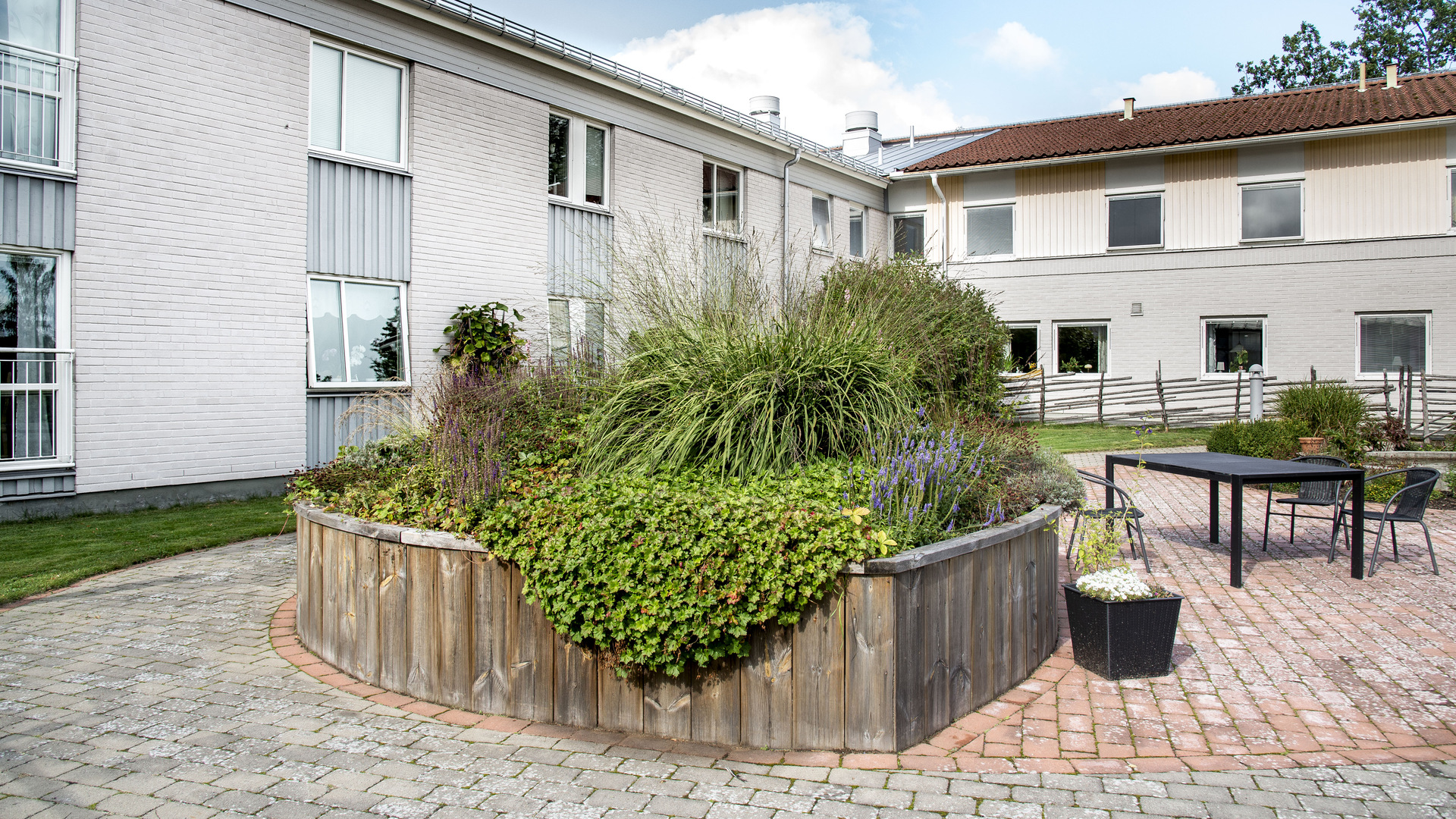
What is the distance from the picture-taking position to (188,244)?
8.91 m

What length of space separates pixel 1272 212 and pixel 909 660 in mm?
17952

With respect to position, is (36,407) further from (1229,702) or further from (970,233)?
(970,233)

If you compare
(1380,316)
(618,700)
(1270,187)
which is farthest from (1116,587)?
(1270,187)

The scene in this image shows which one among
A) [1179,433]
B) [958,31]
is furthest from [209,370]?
[1179,433]

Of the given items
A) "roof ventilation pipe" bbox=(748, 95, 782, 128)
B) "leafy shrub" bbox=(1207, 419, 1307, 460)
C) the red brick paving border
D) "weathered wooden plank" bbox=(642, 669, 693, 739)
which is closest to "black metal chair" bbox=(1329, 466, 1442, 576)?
the red brick paving border

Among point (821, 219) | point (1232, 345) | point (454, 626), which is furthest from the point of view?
point (821, 219)

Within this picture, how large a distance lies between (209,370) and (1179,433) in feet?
48.8

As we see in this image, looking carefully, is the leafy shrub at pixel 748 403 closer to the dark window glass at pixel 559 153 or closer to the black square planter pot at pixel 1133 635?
the black square planter pot at pixel 1133 635

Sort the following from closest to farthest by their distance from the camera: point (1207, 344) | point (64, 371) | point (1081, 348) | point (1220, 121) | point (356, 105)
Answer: point (64, 371)
point (356, 105)
point (1207, 344)
point (1220, 121)
point (1081, 348)

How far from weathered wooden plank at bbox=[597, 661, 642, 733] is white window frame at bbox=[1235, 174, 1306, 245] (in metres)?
18.1

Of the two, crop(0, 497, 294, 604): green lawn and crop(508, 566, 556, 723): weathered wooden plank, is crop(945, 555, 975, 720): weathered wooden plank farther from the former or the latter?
crop(0, 497, 294, 604): green lawn

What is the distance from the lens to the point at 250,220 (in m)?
9.37

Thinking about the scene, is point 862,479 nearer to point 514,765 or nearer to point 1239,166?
point 514,765

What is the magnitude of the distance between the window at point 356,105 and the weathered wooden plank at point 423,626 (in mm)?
7656
